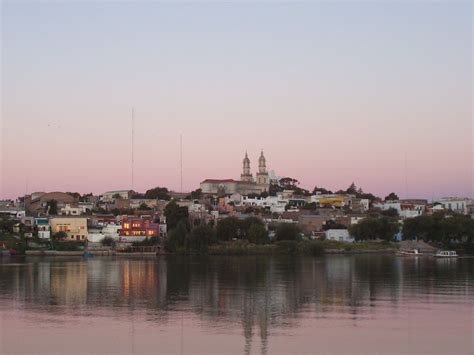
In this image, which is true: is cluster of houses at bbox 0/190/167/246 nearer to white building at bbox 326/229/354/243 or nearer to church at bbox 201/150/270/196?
white building at bbox 326/229/354/243

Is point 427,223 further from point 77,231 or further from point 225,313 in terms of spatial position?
point 225,313

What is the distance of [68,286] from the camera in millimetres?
23125

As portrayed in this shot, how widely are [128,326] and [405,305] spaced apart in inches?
264

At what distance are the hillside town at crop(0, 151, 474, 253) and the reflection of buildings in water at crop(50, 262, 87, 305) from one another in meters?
17.0

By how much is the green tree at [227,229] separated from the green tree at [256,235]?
863mm

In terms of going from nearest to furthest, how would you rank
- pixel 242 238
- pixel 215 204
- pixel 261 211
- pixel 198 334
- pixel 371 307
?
pixel 198 334
pixel 371 307
pixel 242 238
pixel 261 211
pixel 215 204

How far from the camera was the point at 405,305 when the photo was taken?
59.1 feet

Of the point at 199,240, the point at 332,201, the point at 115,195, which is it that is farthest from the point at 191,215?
the point at 115,195

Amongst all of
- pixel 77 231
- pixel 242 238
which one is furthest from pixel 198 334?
pixel 77 231

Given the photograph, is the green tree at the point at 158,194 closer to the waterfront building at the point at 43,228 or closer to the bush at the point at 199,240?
the waterfront building at the point at 43,228

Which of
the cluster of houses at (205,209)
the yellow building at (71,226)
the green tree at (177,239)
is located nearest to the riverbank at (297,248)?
the green tree at (177,239)

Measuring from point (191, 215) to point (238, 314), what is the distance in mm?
38881

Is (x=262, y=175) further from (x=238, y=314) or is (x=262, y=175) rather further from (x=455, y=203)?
(x=238, y=314)

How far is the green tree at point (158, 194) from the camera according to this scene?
76562 mm
